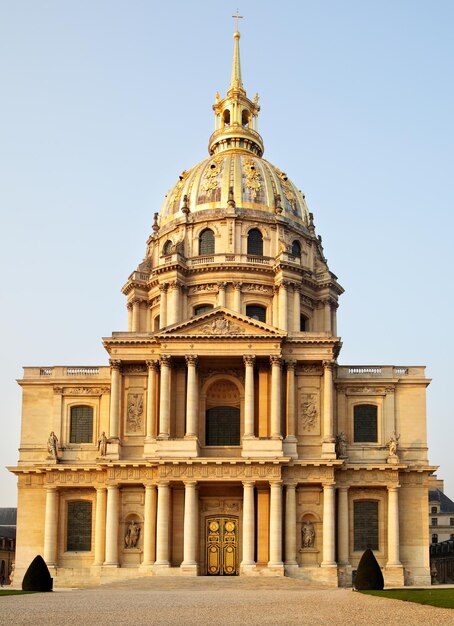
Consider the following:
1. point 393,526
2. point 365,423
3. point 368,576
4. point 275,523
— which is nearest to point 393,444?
point 365,423

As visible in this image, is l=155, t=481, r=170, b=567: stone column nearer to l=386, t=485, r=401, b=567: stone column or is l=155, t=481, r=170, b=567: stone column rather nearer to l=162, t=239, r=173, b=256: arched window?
l=386, t=485, r=401, b=567: stone column

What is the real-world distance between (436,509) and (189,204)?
6756 centimetres

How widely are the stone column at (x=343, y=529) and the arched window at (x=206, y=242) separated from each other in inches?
876

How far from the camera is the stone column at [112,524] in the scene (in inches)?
2357

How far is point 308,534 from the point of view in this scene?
6000 cm

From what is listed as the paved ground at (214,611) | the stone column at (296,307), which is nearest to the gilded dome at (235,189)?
the stone column at (296,307)

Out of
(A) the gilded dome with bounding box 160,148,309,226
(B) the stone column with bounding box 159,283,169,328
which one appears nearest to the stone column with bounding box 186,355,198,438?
(B) the stone column with bounding box 159,283,169,328

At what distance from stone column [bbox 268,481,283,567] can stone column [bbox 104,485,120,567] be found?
9.65 meters

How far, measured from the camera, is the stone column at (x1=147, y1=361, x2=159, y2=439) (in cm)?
6184

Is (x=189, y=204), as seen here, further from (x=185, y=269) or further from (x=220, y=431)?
(x=220, y=431)

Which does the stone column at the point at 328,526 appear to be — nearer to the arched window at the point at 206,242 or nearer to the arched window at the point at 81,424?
the arched window at the point at 81,424

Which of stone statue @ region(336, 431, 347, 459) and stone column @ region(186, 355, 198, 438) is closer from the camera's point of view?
stone column @ region(186, 355, 198, 438)

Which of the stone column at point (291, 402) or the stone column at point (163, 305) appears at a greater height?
the stone column at point (163, 305)

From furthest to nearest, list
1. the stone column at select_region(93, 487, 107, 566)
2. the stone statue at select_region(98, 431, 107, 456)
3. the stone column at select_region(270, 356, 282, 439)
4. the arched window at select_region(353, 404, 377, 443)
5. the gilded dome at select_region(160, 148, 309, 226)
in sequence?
the gilded dome at select_region(160, 148, 309, 226) < the arched window at select_region(353, 404, 377, 443) < the stone statue at select_region(98, 431, 107, 456) < the stone column at select_region(93, 487, 107, 566) < the stone column at select_region(270, 356, 282, 439)
